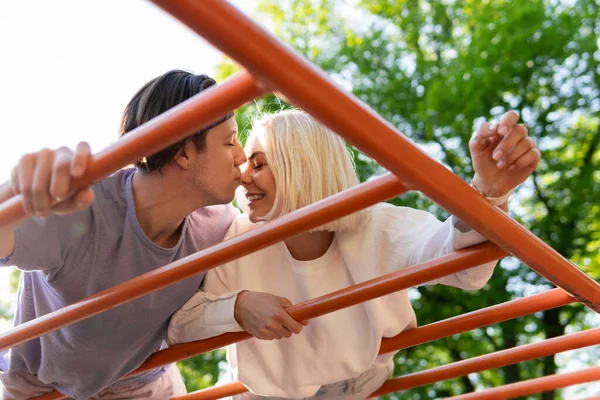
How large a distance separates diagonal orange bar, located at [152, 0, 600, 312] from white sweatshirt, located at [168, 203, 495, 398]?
652 millimetres

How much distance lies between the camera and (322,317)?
1.72 metres

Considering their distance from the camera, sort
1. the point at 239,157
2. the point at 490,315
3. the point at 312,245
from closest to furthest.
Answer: the point at 490,315
the point at 239,157
the point at 312,245

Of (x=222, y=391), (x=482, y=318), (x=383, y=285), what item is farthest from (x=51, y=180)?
(x=222, y=391)

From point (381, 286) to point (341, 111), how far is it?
0.50m

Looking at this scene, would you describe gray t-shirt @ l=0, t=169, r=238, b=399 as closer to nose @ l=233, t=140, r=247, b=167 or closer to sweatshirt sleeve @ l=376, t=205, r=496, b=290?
nose @ l=233, t=140, r=247, b=167

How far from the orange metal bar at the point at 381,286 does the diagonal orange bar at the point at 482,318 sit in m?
0.19

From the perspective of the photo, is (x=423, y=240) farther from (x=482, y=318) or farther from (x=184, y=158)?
(x=184, y=158)

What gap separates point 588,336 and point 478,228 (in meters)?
0.53

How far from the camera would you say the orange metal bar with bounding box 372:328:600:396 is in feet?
4.20

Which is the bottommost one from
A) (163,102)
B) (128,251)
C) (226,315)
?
(226,315)

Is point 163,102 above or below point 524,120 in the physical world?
below

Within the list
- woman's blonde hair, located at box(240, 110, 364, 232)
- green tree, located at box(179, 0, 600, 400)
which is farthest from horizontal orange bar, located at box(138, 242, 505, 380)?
green tree, located at box(179, 0, 600, 400)

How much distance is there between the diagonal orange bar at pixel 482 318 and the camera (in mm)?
1135

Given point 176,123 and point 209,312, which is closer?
point 176,123
